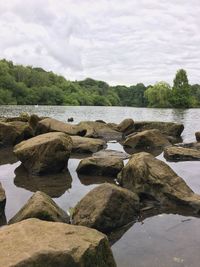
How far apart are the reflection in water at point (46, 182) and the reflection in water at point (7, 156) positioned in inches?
90.5

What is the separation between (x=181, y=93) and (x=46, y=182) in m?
106

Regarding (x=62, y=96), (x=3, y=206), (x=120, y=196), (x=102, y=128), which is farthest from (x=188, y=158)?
(x=62, y=96)

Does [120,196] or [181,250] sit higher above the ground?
[120,196]

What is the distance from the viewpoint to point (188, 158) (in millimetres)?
17234

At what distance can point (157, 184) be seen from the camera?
35.3 ft

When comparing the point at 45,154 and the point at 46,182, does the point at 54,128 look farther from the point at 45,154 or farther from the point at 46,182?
the point at 46,182

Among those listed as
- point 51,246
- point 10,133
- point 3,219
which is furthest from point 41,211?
point 10,133

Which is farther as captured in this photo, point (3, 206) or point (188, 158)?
point (188, 158)

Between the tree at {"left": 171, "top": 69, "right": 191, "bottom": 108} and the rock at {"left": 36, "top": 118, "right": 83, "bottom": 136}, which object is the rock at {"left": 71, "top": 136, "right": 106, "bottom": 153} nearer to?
the rock at {"left": 36, "top": 118, "right": 83, "bottom": 136}

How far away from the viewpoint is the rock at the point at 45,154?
13992 mm

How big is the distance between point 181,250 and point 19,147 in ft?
29.3

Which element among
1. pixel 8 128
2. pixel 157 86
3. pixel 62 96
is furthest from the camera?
pixel 62 96

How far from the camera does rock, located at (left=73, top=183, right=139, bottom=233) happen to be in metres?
8.59

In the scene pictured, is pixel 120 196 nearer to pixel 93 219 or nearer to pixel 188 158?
pixel 93 219
